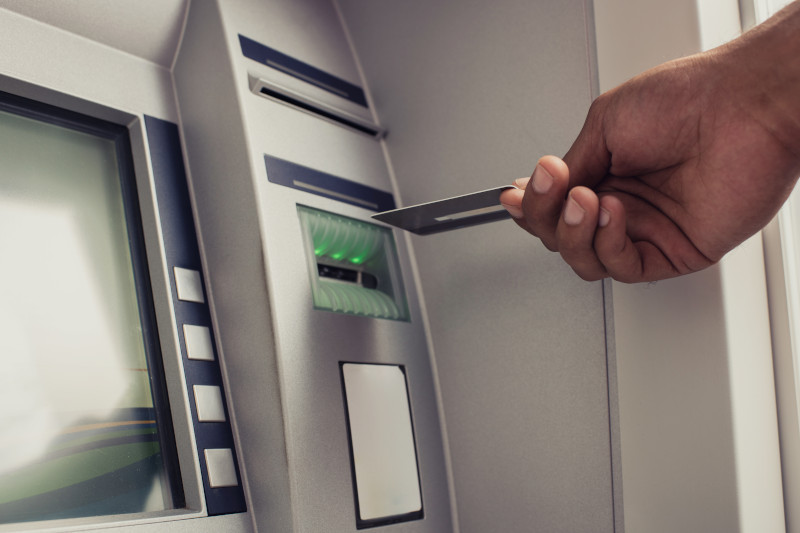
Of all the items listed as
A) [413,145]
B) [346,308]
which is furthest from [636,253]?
[413,145]

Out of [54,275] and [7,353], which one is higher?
[54,275]

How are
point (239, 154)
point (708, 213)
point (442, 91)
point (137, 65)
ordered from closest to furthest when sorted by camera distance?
point (708, 213)
point (239, 154)
point (137, 65)
point (442, 91)

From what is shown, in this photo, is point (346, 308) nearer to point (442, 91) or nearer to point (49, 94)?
point (442, 91)

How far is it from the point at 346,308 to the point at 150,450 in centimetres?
52

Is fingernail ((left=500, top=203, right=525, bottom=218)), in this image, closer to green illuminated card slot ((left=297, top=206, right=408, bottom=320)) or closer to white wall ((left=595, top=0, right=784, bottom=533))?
white wall ((left=595, top=0, right=784, bottom=533))

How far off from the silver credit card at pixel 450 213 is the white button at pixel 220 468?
1.99 feet

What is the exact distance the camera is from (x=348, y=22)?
6.42ft

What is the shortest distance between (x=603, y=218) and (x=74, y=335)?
108cm

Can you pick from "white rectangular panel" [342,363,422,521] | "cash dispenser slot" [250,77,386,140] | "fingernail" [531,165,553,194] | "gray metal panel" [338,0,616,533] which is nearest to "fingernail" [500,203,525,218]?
"fingernail" [531,165,553,194]

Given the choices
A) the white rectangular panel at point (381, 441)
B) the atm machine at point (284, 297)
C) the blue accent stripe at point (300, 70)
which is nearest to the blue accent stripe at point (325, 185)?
the atm machine at point (284, 297)

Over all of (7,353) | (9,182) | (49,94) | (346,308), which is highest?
(49,94)

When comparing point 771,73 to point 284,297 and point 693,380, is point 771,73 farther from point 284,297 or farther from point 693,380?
point 284,297

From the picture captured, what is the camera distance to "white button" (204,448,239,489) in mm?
1365

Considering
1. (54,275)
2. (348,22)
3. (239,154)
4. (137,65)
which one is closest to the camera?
(54,275)
